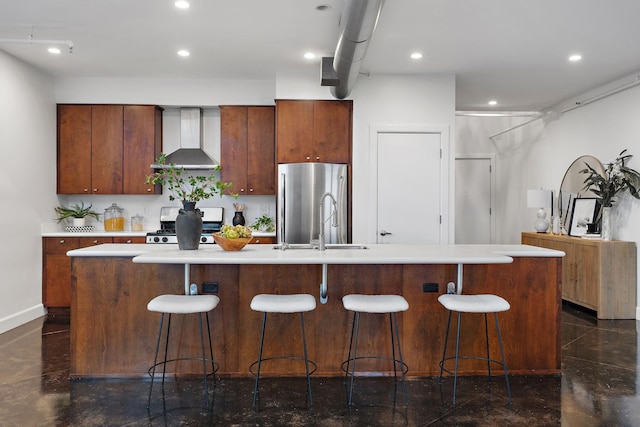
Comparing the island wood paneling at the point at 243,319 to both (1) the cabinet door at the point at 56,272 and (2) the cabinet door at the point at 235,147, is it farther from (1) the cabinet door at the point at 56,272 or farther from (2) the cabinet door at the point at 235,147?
(2) the cabinet door at the point at 235,147

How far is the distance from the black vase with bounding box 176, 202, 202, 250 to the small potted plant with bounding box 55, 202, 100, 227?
2.80 m

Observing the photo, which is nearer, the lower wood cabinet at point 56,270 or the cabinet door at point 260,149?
the lower wood cabinet at point 56,270

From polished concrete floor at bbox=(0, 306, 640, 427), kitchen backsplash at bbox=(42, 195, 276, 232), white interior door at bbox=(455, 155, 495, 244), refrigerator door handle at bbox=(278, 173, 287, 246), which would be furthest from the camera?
white interior door at bbox=(455, 155, 495, 244)

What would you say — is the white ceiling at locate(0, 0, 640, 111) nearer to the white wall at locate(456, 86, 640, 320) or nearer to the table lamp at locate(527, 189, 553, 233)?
the white wall at locate(456, 86, 640, 320)

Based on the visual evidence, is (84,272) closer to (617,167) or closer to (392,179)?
(392,179)

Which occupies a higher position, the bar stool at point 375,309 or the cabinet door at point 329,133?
the cabinet door at point 329,133

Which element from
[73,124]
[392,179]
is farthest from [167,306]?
[73,124]

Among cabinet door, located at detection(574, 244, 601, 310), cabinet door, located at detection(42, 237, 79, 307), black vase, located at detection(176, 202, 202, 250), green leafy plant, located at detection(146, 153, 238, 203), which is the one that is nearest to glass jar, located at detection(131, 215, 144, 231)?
green leafy plant, located at detection(146, 153, 238, 203)

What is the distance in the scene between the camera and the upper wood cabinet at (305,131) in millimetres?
5176

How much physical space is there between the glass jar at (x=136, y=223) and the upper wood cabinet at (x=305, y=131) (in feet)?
6.74

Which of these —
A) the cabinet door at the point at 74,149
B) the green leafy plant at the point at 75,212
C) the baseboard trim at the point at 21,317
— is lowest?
the baseboard trim at the point at 21,317

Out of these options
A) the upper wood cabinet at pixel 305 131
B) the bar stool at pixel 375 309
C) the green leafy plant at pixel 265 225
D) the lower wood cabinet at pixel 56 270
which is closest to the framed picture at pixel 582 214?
the upper wood cabinet at pixel 305 131

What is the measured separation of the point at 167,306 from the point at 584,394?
2.80 m

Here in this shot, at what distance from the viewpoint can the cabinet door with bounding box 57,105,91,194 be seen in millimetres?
5441
